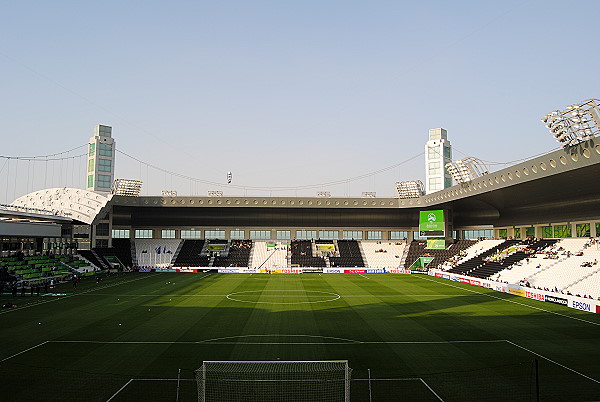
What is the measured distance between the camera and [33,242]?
207 feet

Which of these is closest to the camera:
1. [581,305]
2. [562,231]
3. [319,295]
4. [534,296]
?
[581,305]

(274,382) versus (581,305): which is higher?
(581,305)

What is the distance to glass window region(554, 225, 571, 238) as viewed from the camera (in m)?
60.1

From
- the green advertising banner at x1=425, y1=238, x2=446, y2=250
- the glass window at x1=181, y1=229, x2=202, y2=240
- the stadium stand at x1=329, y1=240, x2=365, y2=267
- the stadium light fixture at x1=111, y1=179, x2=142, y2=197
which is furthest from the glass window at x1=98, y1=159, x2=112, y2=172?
the green advertising banner at x1=425, y1=238, x2=446, y2=250

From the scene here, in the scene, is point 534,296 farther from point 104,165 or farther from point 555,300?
point 104,165

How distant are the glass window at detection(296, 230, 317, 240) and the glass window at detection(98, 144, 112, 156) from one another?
92.9 meters

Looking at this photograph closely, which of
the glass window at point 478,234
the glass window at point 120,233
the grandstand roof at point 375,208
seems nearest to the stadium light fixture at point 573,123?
the grandstand roof at point 375,208

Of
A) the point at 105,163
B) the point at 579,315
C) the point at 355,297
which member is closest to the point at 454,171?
the point at 355,297

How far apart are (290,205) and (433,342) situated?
6306 cm

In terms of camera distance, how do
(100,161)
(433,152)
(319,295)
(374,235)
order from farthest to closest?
1. (433,152)
2. (100,161)
3. (374,235)
4. (319,295)

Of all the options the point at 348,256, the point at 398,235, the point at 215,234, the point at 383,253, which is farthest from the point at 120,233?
the point at 398,235

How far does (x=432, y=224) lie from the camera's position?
79.0 metres

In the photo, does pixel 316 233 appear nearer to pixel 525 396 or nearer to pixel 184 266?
pixel 184 266

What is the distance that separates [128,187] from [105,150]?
238 ft
